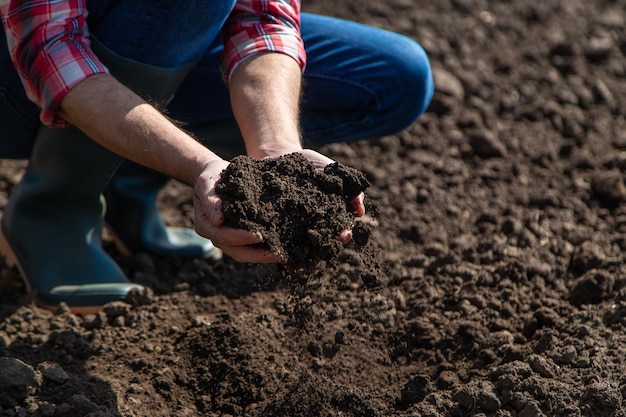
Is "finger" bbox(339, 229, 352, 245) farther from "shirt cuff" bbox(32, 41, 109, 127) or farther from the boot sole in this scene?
the boot sole

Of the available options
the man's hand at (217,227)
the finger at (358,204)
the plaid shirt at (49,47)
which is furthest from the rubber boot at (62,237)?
the finger at (358,204)

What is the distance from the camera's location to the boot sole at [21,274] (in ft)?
7.84

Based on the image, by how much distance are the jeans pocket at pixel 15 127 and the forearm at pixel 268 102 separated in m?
0.60

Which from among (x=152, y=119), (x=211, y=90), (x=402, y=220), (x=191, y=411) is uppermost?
(x=152, y=119)

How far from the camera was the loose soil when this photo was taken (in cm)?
202

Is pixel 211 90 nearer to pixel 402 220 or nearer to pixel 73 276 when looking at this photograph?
pixel 73 276

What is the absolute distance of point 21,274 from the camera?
8.23ft

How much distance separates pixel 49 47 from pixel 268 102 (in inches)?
20.4

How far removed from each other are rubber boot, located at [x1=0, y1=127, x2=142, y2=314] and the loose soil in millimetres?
71

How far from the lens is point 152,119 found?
6.03 ft

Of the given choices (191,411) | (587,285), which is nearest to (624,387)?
(587,285)

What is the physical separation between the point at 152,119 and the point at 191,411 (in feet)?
2.37

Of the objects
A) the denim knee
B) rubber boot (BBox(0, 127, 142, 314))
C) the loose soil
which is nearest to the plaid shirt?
rubber boot (BBox(0, 127, 142, 314))

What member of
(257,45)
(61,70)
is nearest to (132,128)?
(61,70)
